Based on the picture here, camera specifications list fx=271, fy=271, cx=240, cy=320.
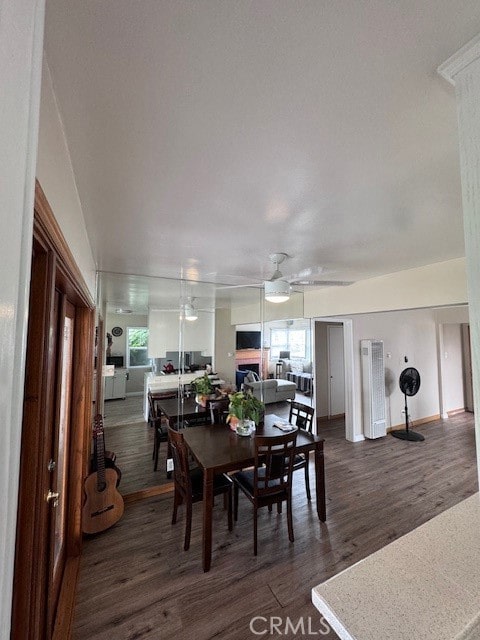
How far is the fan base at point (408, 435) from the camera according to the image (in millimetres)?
4840

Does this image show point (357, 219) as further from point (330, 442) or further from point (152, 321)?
point (330, 442)

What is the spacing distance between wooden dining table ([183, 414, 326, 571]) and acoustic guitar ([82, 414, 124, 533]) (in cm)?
81

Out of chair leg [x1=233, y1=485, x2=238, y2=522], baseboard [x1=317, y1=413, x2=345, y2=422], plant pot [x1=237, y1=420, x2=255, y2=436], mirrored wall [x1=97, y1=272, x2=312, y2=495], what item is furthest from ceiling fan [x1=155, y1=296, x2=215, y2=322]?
baseboard [x1=317, y1=413, x2=345, y2=422]

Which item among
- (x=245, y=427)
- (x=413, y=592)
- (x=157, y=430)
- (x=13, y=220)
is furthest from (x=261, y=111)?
(x=157, y=430)

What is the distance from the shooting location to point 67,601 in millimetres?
1904

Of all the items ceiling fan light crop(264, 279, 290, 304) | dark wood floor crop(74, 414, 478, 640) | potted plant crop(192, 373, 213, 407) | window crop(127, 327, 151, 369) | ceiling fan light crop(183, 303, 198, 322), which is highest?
ceiling fan light crop(264, 279, 290, 304)

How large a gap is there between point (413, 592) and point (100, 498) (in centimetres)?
265

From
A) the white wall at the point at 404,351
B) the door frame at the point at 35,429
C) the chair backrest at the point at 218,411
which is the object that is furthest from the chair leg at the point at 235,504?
the white wall at the point at 404,351

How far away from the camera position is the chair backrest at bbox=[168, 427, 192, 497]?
7.89ft

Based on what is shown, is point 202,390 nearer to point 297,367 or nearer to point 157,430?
point 157,430

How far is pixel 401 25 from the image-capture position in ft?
2.23

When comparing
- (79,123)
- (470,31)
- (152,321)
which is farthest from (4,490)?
(152,321)

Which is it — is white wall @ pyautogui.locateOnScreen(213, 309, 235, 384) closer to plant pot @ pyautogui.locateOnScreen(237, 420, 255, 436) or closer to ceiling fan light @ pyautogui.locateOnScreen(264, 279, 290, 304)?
plant pot @ pyautogui.locateOnScreen(237, 420, 255, 436)

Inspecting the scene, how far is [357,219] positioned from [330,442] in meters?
4.15
